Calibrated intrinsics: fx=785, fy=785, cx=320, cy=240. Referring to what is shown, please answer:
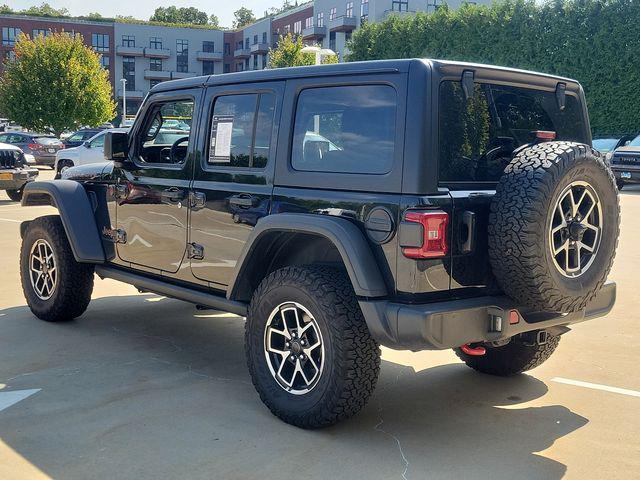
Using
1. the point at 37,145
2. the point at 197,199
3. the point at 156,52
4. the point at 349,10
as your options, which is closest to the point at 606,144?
the point at 37,145

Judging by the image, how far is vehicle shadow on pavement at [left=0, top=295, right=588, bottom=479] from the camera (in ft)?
12.3

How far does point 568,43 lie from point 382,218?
1332 inches

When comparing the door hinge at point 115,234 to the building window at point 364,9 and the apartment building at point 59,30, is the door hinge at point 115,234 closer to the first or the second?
the building window at point 364,9

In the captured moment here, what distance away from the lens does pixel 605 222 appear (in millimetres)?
4121

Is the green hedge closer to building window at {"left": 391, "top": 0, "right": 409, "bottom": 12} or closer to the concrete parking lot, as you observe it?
building window at {"left": 391, "top": 0, "right": 409, "bottom": 12}

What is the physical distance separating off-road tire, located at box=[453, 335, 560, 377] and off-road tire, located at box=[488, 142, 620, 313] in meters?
1.06

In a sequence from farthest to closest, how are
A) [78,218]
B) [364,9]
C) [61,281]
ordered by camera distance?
[364,9]
[61,281]
[78,218]

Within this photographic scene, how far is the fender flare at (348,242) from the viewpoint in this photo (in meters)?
3.85

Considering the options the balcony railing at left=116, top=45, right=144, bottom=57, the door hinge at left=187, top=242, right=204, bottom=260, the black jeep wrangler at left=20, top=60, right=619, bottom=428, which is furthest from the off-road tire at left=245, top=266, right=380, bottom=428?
the balcony railing at left=116, top=45, right=144, bottom=57

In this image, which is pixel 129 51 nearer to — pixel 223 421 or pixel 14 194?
pixel 14 194

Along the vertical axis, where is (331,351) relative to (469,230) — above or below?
below

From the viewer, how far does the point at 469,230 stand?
12.7 ft

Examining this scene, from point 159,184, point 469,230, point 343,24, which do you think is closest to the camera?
point 469,230

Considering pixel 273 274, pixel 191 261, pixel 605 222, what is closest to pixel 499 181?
pixel 605 222
